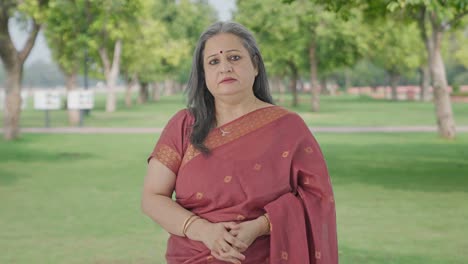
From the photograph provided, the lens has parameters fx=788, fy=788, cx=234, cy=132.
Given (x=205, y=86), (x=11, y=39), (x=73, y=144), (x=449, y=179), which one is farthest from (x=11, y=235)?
(x=11, y=39)

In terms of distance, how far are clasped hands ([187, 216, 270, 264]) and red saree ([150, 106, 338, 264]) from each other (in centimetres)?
6

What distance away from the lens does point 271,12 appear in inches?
1618

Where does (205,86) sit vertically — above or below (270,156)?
above

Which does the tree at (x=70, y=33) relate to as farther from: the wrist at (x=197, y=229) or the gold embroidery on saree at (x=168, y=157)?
the wrist at (x=197, y=229)

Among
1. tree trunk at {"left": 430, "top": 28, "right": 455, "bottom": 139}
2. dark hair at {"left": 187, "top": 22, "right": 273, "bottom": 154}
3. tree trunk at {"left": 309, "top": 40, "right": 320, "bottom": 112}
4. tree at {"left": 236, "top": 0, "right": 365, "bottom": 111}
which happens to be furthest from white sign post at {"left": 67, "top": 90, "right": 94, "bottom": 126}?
dark hair at {"left": 187, "top": 22, "right": 273, "bottom": 154}

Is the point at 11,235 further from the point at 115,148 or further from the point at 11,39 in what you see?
the point at 11,39

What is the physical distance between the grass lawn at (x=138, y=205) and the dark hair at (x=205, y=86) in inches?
167

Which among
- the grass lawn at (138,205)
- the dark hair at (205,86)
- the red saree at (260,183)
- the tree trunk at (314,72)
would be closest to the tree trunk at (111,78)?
the tree trunk at (314,72)

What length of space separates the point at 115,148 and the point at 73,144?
1.83 meters

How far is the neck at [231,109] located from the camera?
3.25 meters

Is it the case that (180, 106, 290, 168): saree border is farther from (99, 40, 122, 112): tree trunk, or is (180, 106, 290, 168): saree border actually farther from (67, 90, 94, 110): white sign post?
(99, 40, 122, 112): tree trunk

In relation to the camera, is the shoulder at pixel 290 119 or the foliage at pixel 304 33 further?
the foliage at pixel 304 33

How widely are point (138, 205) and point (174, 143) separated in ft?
25.0

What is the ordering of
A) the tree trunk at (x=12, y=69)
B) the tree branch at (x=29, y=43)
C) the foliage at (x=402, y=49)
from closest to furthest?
the tree trunk at (x=12, y=69) < the tree branch at (x=29, y=43) < the foliage at (x=402, y=49)
